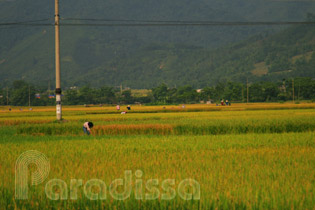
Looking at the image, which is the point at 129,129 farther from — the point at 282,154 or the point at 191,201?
the point at 191,201

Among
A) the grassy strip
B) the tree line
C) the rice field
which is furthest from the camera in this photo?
the tree line

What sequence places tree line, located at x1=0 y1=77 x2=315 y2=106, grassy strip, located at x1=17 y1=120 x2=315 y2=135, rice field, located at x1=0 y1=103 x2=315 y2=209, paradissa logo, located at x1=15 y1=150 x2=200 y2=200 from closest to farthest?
rice field, located at x1=0 y1=103 x2=315 y2=209 < paradissa logo, located at x1=15 y1=150 x2=200 y2=200 < grassy strip, located at x1=17 y1=120 x2=315 y2=135 < tree line, located at x1=0 y1=77 x2=315 y2=106

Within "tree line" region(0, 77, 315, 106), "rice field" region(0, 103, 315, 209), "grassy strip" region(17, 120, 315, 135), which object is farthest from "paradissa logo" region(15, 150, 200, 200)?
"tree line" region(0, 77, 315, 106)

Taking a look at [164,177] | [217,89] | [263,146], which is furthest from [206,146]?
[217,89]

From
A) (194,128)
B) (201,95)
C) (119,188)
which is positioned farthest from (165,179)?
(201,95)

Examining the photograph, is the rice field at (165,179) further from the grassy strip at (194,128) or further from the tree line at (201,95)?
the tree line at (201,95)

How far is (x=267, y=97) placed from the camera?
12594 centimetres

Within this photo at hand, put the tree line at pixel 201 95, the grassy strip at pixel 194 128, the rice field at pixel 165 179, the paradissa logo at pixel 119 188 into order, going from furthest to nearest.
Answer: the tree line at pixel 201 95, the grassy strip at pixel 194 128, the paradissa logo at pixel 119 188, the rice field at pixel 165 179

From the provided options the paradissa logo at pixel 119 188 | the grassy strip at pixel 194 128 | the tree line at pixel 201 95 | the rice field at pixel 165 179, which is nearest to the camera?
the rice field at pixel 165 179

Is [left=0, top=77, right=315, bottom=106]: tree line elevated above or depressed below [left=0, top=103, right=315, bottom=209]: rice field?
above

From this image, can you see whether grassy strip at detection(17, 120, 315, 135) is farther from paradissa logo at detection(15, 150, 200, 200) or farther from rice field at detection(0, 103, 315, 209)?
paradissa logo at detection(15, 150, 200, 200)

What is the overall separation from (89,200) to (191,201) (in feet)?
5.31

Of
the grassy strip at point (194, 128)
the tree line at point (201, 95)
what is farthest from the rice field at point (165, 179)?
the tree line at point (201, 95)

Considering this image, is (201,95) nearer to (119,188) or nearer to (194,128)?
(194,128)
